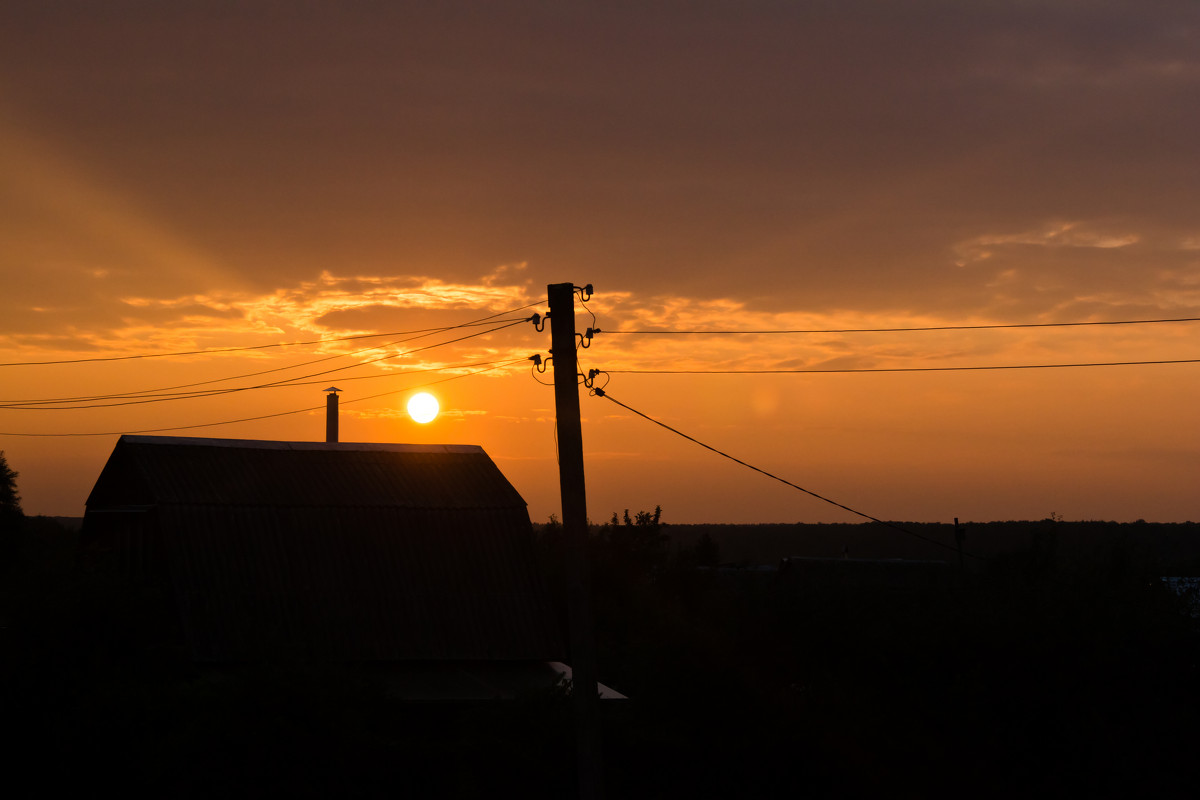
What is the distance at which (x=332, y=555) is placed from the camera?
2848 cm

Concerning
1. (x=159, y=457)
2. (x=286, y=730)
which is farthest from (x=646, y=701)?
(x=159, y=457)

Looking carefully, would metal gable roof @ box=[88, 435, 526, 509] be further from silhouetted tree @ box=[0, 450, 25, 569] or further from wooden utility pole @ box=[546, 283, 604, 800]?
silhouetted tree @ box=[0, 450, 25, 569]

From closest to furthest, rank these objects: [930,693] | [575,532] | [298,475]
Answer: [575,532]
[930,693]
[298,475]

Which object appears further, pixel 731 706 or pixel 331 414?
pixel 331 414

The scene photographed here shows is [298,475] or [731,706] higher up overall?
[298,475]

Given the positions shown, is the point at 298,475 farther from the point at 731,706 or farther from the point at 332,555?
the point at 731,706

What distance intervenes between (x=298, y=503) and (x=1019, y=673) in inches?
726

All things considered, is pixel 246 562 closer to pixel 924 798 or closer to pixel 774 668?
pixel 774 668

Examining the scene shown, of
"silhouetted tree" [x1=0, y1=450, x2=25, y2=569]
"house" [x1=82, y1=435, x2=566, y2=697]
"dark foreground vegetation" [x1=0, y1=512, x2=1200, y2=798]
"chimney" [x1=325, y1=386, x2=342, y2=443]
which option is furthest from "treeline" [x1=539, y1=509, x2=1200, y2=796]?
"silhouetted tree" [x1=0, y1=450, x2=25, y2=569]

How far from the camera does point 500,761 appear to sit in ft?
69.5

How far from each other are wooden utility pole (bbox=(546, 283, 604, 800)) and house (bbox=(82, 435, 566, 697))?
10276 mm

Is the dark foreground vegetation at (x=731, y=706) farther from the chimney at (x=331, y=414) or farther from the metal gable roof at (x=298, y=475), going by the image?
the chimney at (x=331, y=414)

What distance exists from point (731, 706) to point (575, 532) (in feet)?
29.8

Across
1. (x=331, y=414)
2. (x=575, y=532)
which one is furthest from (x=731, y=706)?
(x=331, y=414)
